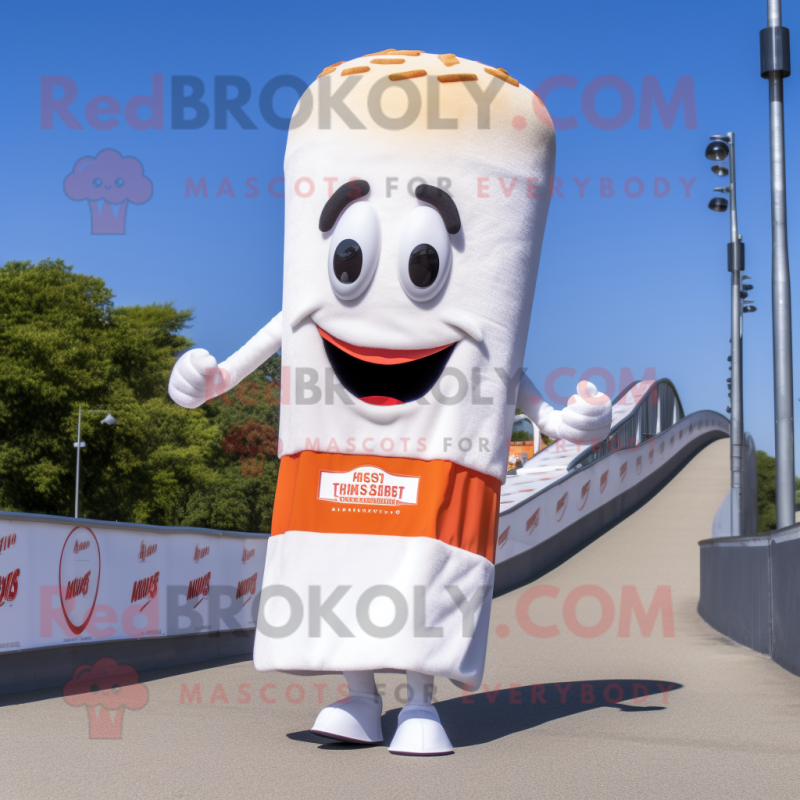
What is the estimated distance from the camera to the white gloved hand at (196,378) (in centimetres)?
663

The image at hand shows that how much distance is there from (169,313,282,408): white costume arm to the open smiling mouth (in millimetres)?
856

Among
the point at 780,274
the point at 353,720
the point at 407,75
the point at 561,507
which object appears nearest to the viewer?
the point at 353,720

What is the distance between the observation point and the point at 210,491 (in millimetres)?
50219

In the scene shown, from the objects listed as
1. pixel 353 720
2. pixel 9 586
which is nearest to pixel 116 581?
pixel 9 586

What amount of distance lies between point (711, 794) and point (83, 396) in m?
38.2

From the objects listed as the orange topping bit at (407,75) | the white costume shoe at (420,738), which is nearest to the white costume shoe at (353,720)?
the white costume shoe at (420,738)

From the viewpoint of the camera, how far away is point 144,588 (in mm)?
9148

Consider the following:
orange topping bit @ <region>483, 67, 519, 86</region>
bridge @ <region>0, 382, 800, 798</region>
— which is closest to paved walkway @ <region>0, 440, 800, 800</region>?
bridge @ <region>0, 382, 800, 798</region>

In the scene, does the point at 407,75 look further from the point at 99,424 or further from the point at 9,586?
the point at 99,424

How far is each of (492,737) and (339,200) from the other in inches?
125

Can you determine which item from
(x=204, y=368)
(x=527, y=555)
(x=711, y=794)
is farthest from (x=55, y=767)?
(x=527, y=555)

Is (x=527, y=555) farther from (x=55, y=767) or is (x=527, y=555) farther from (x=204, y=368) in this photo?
(x=55, y=767)

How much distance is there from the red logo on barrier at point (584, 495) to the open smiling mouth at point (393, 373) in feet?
53.4

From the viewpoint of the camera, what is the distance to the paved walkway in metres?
5.01
